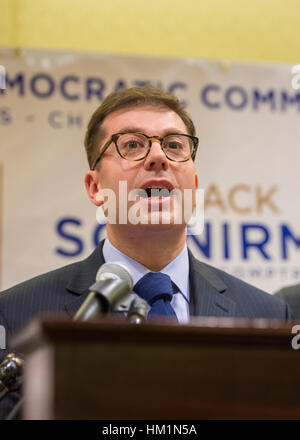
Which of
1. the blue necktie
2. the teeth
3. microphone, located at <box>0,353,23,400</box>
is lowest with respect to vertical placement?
microphone, located at <box>0,353,23,400</box>

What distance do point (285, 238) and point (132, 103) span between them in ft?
3.73

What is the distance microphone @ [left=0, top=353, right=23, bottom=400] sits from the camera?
1302 mm

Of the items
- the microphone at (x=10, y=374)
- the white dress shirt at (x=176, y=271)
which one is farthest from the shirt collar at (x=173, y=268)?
the microphone at (x=10, y=374)

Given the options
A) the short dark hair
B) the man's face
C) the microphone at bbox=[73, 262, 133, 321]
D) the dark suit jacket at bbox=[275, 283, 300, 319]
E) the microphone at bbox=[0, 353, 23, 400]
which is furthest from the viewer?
the dark suit jacket at bbox=[275, 283, 300, 319]

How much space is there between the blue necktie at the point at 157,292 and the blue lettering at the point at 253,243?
3.52 ft

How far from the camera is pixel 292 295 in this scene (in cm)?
255

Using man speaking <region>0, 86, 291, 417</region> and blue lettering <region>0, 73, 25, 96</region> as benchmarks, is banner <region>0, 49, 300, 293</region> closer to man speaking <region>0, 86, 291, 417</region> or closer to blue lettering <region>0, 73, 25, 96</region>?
blue lettering <region>0, 73, 25, 96</region>

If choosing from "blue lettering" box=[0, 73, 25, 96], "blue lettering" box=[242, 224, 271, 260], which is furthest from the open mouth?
"blue lettering" box=[0, 73, 25, 96]

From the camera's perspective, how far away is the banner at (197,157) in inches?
107

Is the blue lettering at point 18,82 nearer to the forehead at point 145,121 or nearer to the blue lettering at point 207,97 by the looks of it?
the blue lettering at point 207,97

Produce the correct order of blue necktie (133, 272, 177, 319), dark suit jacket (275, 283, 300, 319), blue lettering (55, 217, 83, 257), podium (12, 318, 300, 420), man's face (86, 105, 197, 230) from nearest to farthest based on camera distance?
podium (12, 318, 300, 420) → blue necktie (133, 272, 177, 319) → man's face (86, 105, 197, 230) → dark suit jacket (275, 283, 300, 319) → blue lettering (55, 217, 83, 257)

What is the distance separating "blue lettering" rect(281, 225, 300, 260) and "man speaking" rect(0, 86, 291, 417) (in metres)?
0.84

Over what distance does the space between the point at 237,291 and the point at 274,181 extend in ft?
3.31
